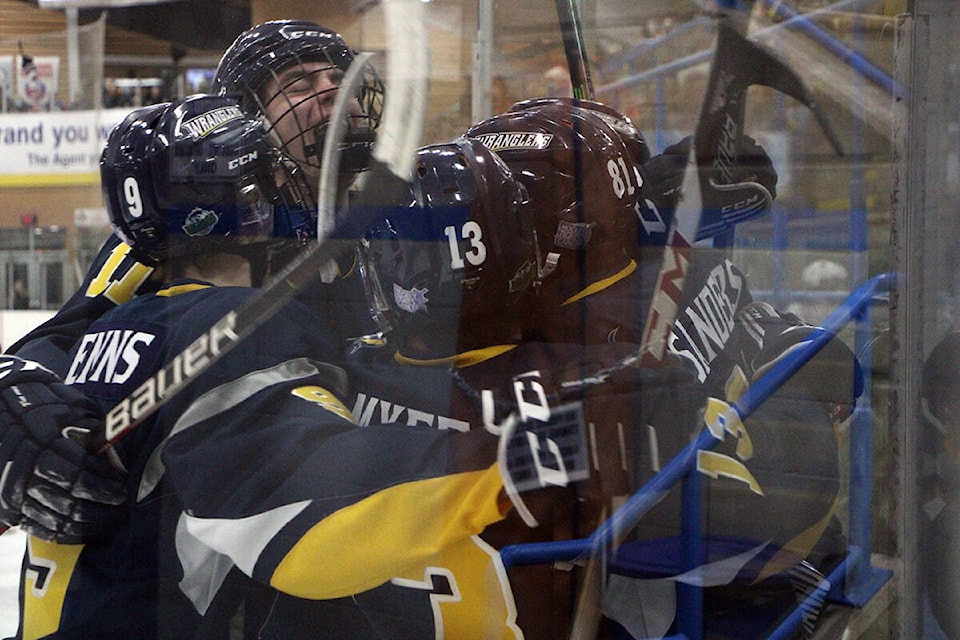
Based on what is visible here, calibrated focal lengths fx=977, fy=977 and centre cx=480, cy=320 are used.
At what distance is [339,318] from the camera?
105cm

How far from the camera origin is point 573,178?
1064 millimetres

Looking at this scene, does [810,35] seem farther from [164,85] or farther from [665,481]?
[164,85]

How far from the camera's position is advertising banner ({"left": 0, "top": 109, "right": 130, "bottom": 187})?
3.62 feet

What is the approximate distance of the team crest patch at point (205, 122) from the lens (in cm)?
109

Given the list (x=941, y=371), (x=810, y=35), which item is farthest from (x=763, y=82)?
(x=941, y=371)

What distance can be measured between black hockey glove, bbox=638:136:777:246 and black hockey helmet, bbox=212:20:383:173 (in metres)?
0.29

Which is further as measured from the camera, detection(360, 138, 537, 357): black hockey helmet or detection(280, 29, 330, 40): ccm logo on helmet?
detection(280, 29, 330, 40): ccm logo on helmet

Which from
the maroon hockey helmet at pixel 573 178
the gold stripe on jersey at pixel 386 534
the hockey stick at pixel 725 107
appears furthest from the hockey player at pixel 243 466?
the hockey stick at pixel 725 107

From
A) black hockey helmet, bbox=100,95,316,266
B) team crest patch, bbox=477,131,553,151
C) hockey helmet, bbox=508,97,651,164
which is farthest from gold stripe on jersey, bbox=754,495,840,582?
black hockey helmet, bbox=100,95,316,266

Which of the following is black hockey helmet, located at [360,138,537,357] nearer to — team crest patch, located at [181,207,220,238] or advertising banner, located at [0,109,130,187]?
team crest patch, located at [181,207,220,238]

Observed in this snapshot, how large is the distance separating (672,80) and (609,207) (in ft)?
0.60

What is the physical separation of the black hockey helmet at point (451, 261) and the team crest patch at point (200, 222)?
0.71 feet

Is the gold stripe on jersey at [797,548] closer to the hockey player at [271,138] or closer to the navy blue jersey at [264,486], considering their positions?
the navy blue jersey at [264,486]

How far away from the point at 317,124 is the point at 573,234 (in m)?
0.31
